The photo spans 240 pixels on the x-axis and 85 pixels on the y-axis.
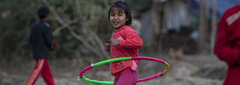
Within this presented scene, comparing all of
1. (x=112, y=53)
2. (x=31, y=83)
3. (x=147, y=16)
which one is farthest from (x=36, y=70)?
(x=147, y=16)

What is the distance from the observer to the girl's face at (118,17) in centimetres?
363

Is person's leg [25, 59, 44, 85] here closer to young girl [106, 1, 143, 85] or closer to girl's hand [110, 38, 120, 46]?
young girl [106, 1, 143, 85]

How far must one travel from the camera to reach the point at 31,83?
550 cm

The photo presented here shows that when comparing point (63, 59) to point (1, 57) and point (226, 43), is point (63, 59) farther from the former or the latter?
point (226, 43)

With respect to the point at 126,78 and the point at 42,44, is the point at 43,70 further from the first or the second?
the point at 126,78

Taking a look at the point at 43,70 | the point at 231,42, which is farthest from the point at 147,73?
the point at 231,42

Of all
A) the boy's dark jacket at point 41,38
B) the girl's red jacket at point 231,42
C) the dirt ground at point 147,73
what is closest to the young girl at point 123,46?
the girl's red jacket at point 231,42

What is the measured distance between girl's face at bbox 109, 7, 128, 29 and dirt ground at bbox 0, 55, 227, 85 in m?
3.80

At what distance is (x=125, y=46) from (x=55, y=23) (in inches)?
310

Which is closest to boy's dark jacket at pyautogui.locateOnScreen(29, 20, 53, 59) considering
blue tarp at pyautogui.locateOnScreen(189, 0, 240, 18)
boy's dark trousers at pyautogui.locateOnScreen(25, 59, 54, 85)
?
boy's dark trousers at pyautogui.locateOnScreen(25, 59, 54, 85)

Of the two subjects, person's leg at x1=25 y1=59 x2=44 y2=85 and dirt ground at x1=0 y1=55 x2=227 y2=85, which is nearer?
person's leg at x1=25 y1=59 x2=44 y2=85

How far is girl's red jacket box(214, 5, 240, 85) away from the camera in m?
2.97

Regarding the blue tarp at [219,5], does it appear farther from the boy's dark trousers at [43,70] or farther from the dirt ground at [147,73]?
the boy's dark trousers at [43,70]

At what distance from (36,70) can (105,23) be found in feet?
17.1
